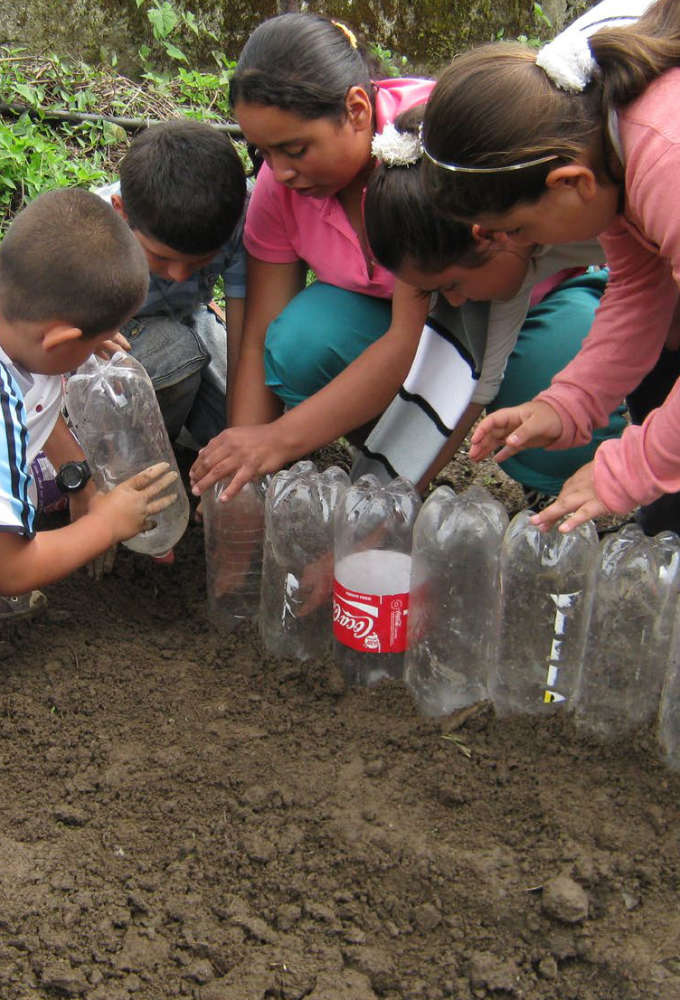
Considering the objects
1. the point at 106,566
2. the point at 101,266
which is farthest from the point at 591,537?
the point at 106,566

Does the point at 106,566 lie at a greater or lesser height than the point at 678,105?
lesser

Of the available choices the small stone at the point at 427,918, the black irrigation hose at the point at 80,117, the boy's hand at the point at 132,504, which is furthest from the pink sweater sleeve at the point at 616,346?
the black irrigation hose at the point at 80,117

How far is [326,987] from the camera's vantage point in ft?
5.61

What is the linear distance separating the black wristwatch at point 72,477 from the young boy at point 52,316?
0.33 metres

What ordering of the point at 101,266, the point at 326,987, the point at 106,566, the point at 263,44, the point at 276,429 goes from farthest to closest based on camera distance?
the point at 106,566 < the point at 276,429 < the point at 263,44 < the point at 101,266 < the point at 326,987

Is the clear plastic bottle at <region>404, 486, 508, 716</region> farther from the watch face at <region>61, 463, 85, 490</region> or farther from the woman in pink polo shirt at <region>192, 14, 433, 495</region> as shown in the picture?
the watch face at <region>61, 463, 85, 490</region>

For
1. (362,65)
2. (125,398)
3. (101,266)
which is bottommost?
(125,398)

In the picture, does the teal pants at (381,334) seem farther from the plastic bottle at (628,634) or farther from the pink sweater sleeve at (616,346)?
the plastic bottle at (628,634)

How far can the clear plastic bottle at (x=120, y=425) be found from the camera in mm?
2842

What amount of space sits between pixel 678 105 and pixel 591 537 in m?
0.88

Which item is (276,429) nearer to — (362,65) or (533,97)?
(362,65)

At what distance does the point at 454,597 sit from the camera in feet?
7.58

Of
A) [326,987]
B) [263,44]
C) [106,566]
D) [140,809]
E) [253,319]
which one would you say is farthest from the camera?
[253,319]

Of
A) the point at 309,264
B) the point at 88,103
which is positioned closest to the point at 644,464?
the point at 309,264
